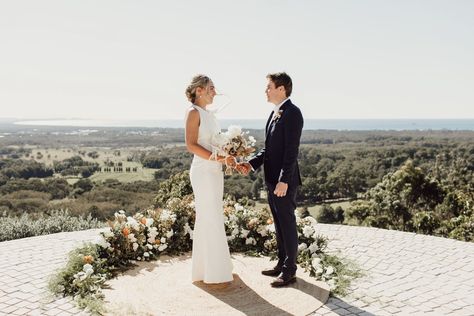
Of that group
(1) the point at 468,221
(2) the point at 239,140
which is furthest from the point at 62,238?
(1) the point at 468,221

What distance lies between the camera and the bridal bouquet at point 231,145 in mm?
5203

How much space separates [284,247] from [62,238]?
452cm

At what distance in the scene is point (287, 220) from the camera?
5180 mm

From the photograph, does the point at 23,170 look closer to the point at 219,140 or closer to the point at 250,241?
the point at 250,241

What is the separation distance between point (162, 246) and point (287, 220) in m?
2.33

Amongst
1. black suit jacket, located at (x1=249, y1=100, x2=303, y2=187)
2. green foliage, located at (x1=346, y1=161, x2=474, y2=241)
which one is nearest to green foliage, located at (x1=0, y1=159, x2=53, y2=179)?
green foliage, located at (x1=346, y1=161, x2=474, y2=241)

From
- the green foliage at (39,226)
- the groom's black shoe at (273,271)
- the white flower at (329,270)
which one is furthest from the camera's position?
the green foliage at (39,226)

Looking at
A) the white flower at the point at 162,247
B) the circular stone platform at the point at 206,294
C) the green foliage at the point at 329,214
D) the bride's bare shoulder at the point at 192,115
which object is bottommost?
the green foliage at the point at 329,214

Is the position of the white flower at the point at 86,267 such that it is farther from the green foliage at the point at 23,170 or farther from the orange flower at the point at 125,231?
the green foliage at the point at 23,170

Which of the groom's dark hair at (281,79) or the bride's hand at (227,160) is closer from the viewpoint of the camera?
the groom's dark hair at (281,79)

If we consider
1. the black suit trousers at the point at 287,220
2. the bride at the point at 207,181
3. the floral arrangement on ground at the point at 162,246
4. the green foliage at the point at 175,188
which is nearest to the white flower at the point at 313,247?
the floral arrangement on ground at the point at 162,246

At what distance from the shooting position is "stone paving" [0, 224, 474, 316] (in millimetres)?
4742

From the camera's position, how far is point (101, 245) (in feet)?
20.3

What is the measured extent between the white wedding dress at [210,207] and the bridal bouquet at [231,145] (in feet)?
0.36
